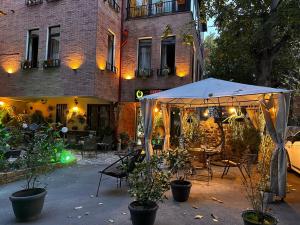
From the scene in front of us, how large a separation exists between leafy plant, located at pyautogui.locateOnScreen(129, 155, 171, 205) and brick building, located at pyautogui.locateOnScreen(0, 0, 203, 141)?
8.17 meters

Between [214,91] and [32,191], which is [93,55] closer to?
[214,91]

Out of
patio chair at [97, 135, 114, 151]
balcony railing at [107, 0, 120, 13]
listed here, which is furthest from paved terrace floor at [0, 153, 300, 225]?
balcony railing at [107, 0, 120, 13]

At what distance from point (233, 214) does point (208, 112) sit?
13.9 meters

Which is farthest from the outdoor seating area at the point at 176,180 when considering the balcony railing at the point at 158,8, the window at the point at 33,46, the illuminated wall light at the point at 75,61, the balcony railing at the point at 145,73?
the window at the point at 33,46

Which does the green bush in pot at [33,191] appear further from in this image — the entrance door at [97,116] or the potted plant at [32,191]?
the entrance door at [97,116]

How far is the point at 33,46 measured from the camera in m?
13.9

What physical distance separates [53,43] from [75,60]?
6.18ft

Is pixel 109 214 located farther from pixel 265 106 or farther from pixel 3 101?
pixel 3 101

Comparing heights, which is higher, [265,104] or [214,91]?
[214,91]

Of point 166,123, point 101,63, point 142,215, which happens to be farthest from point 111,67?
point 142,215

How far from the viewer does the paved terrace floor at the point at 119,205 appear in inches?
184

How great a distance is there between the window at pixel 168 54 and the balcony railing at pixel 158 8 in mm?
1492

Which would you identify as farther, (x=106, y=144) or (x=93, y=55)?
(x=106, y=144)

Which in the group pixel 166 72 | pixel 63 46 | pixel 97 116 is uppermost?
pixel 63 46
